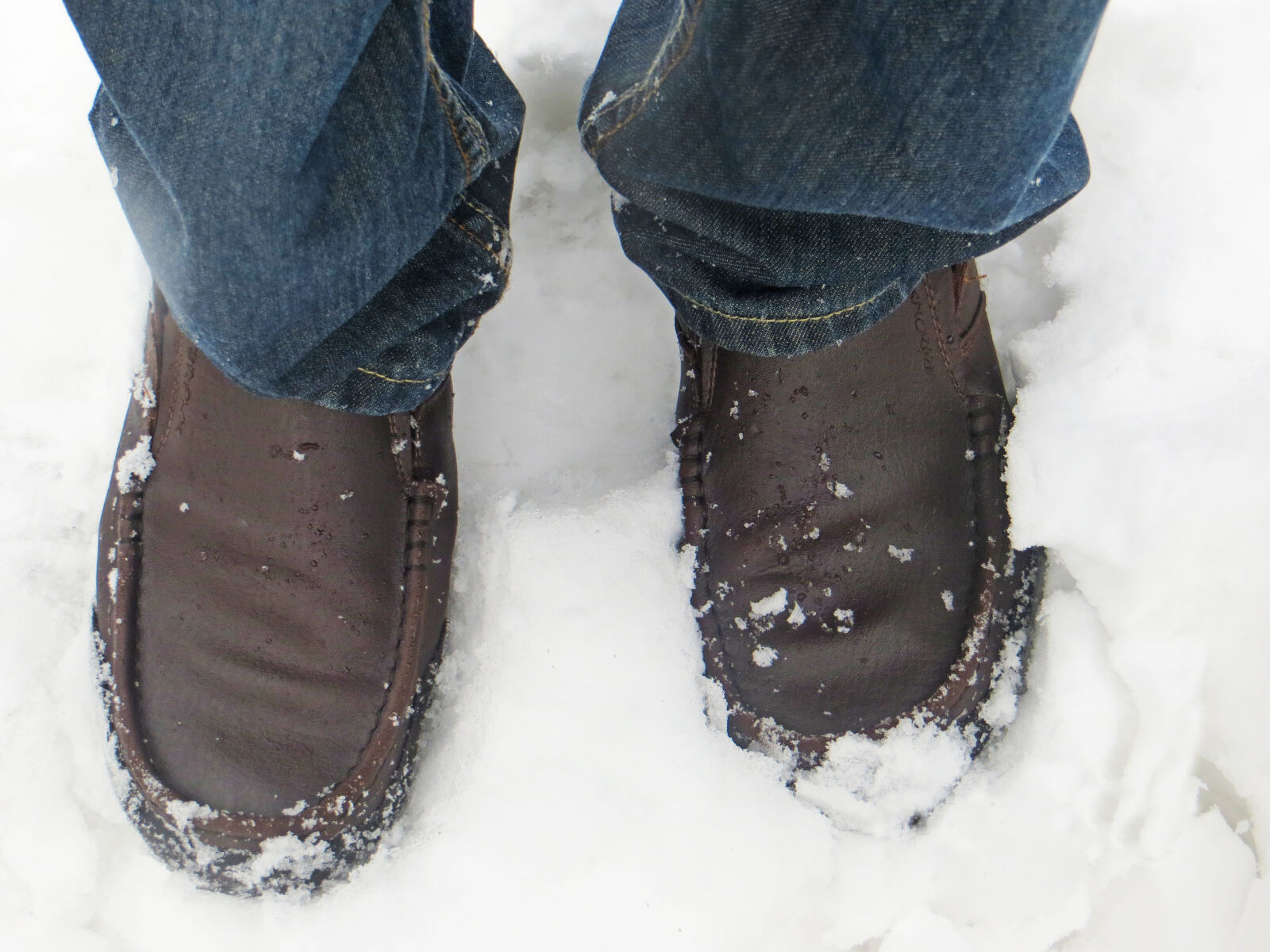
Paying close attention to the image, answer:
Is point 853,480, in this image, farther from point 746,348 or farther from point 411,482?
point 411,482

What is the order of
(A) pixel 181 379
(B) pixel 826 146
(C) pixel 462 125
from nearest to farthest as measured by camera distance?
(B) pixel 826 146, (C) pixel 462 125, (A) pixel 181 379

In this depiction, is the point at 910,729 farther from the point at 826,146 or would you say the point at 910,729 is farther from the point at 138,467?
the point at 138,467

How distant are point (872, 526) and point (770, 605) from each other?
4.8 inches

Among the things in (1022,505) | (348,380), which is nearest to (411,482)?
(348,380)

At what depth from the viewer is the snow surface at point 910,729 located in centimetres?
87

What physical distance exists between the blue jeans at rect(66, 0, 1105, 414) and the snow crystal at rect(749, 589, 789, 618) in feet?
0.78

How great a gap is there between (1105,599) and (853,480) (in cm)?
30

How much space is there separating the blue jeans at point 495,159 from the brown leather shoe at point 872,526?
8 centimetres

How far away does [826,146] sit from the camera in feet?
1.73

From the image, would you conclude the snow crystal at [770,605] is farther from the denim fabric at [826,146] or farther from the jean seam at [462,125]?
the jean seam at [462,125]

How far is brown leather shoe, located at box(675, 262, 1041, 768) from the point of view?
0.81 metres

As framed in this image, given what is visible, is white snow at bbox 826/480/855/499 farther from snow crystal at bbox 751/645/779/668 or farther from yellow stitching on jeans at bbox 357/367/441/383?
yellow stitching on jeans at bbox 357/367/441/383

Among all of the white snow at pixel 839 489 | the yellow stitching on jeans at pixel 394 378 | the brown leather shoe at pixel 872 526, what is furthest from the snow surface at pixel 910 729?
the yellow stitching on jeans at pixel 394 378

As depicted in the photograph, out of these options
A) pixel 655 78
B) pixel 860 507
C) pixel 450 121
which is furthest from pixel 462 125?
pixel 860 507
